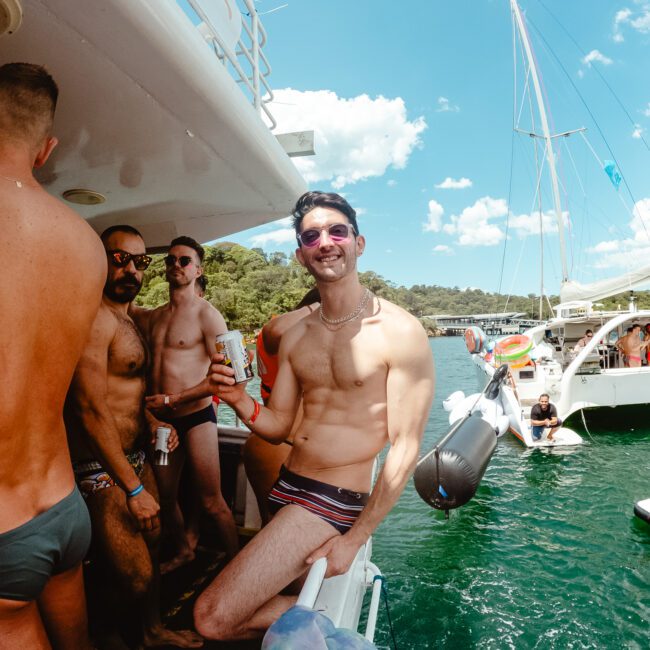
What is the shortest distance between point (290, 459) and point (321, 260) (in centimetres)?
94

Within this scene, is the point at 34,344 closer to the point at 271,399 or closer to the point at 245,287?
the point at 271,399

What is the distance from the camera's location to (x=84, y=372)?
1.93m

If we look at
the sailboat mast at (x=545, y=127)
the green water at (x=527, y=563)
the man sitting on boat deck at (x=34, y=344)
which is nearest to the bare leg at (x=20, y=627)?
the man sitting on boat deck at (x=34, y=344)

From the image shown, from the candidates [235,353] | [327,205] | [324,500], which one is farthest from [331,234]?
[324,500]

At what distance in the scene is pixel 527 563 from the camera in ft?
18.1

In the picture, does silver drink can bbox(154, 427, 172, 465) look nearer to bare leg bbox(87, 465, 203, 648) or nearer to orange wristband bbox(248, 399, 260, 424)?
bare leg bbox(87, 465, 203, 648)

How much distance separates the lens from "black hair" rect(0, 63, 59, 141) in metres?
1.24

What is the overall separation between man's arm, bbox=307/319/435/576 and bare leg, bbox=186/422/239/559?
1.60m

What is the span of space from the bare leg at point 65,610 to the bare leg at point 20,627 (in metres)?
0.18

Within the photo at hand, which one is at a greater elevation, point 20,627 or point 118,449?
point 118,449

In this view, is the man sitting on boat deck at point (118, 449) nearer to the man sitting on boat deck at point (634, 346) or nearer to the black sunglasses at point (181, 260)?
the black sunglasses at point (181, 260)

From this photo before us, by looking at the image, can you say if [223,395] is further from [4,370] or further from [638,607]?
[638,607]

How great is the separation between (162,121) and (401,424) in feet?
5.38

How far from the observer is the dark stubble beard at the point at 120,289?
2.42 m
